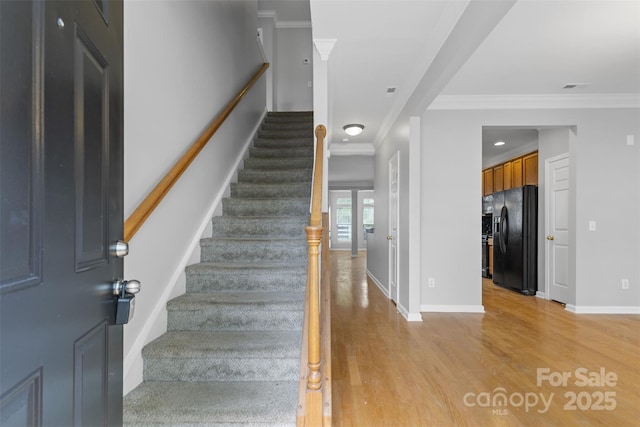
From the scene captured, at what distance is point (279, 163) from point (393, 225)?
6.25 ft

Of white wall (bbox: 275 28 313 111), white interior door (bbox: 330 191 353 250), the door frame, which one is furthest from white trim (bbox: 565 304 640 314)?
white interior door (bbox: 330 191 353 250)

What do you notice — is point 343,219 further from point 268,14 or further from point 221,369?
point 221,369

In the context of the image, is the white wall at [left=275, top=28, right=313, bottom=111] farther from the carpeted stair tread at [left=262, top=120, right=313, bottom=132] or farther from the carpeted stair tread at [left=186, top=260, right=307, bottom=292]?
the carpeted stair tread at [left=186, top=260, right=307, bottom=292]

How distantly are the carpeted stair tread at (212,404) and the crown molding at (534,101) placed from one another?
3529 millimetres

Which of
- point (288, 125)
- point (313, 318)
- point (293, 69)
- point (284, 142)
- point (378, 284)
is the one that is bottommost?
point (378, 284)

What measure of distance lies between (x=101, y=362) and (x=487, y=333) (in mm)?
3228

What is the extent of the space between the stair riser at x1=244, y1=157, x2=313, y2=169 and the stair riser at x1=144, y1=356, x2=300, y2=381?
2.17 metres

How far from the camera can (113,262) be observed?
31.5 inches

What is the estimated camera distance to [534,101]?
3.69 meters

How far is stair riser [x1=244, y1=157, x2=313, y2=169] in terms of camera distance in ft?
11.0

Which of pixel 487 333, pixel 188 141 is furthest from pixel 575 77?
pixel 188 141

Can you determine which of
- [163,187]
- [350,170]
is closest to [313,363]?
[163,187]

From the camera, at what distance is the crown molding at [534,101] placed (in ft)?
11.9

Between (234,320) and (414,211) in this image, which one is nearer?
(234,320)
